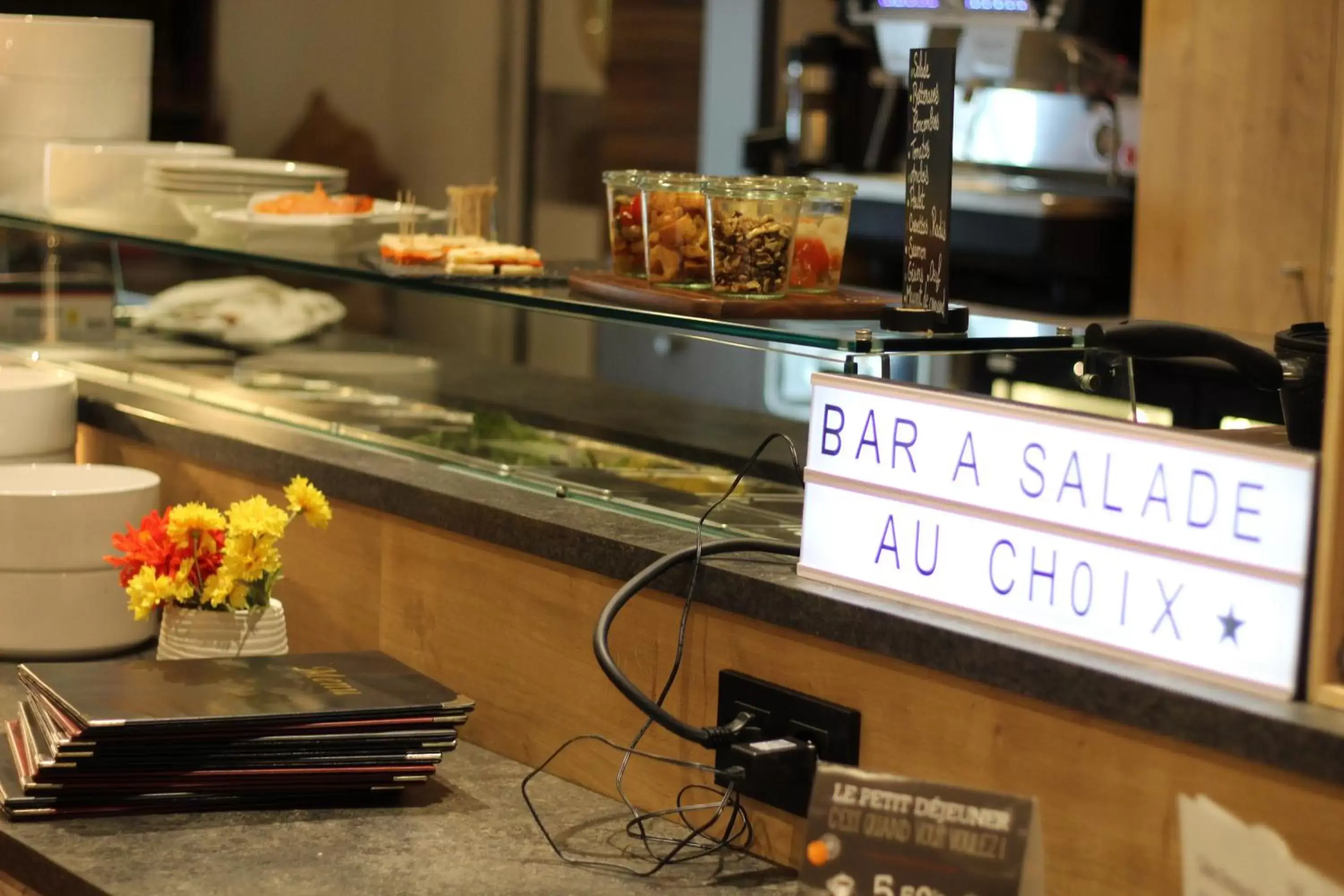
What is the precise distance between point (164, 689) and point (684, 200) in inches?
22.9

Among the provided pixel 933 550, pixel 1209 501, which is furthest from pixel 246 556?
pixel 1209 501

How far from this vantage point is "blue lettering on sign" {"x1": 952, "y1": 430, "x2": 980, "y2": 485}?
1.16m

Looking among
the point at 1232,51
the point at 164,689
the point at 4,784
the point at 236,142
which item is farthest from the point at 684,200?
the point at 236,142

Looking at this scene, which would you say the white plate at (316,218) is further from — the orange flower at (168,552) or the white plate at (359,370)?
the orange flower at (168,552)

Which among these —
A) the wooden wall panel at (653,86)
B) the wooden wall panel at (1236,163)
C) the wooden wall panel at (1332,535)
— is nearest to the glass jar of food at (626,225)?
the wooden wall panel at (1332,535)

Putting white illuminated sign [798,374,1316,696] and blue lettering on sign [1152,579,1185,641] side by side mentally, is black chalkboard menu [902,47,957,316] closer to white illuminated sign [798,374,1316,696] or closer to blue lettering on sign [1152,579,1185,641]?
white illuminated sign [798,374,1316,696]

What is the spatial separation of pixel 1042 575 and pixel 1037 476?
6 centimetres

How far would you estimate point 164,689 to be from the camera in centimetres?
141

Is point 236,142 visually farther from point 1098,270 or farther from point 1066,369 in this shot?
point 1066,369

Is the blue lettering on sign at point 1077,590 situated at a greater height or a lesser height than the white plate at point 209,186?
lesser

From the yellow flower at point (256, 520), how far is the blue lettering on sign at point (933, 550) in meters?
0.65

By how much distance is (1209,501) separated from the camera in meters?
1.04

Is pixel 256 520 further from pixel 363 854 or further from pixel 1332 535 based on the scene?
pixel 1332 535

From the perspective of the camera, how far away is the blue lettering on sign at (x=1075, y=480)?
3.61 feet
